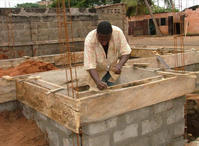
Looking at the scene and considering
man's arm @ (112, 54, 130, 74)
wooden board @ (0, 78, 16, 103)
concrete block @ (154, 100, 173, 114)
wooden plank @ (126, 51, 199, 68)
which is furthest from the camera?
wooden plank @ (126, 51, 199, 68)

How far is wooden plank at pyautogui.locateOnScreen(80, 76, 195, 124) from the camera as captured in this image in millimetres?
2939

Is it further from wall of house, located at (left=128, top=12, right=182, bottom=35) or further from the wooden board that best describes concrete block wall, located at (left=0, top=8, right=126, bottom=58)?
wall of house, located at (left=128, top=12, right=182, bottom=35)

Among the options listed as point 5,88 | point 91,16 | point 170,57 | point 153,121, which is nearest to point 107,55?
point 153,121

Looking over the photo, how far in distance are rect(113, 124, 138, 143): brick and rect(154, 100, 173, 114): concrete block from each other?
43 cm

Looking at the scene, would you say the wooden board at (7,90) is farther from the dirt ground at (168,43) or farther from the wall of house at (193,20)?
the wall of house at (193,20)

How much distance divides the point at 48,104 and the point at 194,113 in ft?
12.0

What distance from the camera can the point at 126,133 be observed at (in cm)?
336

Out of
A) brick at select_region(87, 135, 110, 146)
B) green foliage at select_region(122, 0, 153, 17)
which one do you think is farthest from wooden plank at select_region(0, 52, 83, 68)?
green foliage at select_region(122, 0, 153, 17)

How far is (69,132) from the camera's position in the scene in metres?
3.22

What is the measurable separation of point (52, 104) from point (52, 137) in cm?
56

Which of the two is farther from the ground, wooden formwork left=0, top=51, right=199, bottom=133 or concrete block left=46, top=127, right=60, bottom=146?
wooden formwork left=0, top=51, right=199, bottom=133

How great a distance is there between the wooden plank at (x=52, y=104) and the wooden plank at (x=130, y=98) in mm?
122

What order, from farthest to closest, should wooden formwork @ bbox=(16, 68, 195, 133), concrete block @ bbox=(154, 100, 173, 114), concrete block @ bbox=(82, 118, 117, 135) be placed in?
concrete block @ bbox=(154, 100, 173, 114) → concrete block @ bbox=(82, 118, 117, 135) → wooden formwork @ bbox=(16, 68, 195, 133)

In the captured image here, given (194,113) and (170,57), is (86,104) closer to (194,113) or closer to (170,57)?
(194,113)
